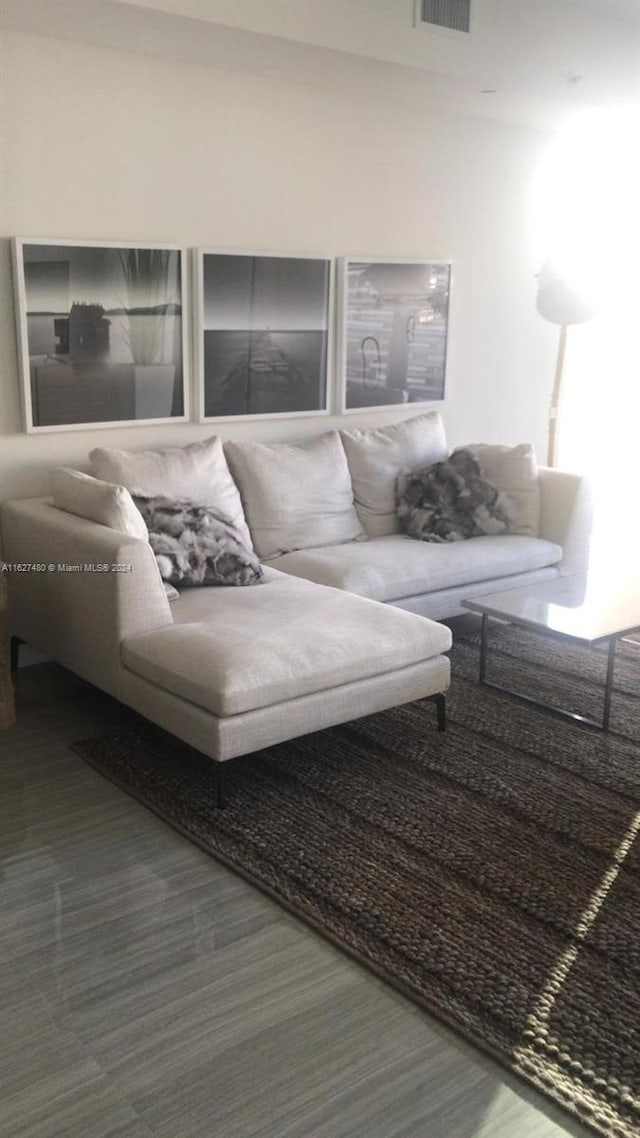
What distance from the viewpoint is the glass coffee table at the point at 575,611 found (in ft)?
11.6

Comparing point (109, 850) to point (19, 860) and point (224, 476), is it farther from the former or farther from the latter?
point (224, 476)

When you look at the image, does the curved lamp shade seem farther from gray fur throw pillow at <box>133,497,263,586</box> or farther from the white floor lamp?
gray fur throw pillow at <box>133,497,263,586</box>

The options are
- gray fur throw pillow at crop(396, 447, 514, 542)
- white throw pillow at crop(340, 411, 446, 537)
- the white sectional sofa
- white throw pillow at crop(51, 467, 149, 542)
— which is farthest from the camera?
white throw pillow at crop(340, 411, 446, 537)

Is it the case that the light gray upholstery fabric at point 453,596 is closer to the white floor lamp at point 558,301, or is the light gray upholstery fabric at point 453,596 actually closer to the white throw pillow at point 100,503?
the white throw pillow at point 100,503

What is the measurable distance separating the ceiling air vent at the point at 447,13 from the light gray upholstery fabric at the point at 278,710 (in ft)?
8.43

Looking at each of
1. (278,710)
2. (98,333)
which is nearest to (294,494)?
(98,333)

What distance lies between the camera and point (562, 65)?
4.60m

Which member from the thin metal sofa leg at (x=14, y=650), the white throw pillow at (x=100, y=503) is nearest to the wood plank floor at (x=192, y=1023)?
the white throw pillow at (x=100, y=503)

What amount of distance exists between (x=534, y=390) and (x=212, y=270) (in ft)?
7.86

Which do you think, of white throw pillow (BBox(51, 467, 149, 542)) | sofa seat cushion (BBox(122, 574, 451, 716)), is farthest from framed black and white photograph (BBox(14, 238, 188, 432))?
sofa seat cushion (BBox(122, 574, 451, 716))

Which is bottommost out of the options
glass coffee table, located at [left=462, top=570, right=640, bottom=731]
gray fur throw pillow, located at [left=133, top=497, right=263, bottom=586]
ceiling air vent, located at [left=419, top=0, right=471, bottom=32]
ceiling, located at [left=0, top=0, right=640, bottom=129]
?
glass coffee table, located at [left=462, top=570, right=640, bottom=731]

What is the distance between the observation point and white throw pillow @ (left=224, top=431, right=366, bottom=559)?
4297 mm

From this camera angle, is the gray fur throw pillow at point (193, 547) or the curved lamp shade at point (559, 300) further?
the curved lamp shade at point (559, 300)

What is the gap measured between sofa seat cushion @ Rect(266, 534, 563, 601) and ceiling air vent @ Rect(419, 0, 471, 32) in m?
2.11
